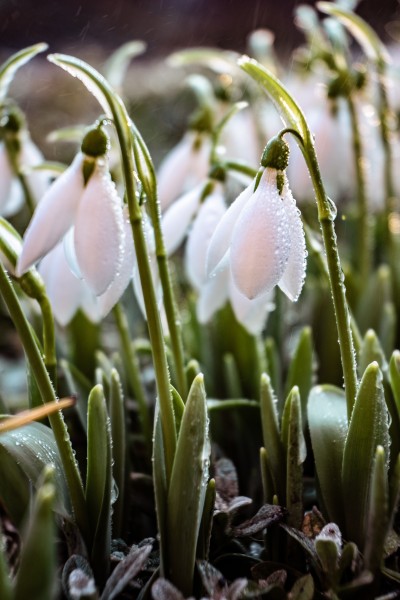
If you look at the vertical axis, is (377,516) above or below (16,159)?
below

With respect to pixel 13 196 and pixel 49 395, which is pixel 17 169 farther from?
pixel 49 395

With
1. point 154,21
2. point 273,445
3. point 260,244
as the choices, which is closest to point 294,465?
point 273,445

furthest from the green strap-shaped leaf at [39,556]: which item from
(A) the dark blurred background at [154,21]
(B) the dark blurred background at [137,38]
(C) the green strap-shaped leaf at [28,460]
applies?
(A) the dark blurred background at [154,21]

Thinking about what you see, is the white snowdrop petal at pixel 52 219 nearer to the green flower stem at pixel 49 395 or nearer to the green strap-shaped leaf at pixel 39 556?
A: the green flower stem at pixel 49 395

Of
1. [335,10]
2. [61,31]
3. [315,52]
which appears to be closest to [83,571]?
[335,10]

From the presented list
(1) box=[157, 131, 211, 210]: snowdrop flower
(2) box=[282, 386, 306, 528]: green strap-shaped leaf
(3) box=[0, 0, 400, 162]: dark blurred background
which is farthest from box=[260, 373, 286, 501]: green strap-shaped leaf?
(3) box=[0, 0, 400, 162]: dark blurred background

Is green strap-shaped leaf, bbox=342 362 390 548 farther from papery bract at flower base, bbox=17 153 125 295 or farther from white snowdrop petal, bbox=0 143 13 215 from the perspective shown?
white snowdrop petal, bbox=0 143 13 215
